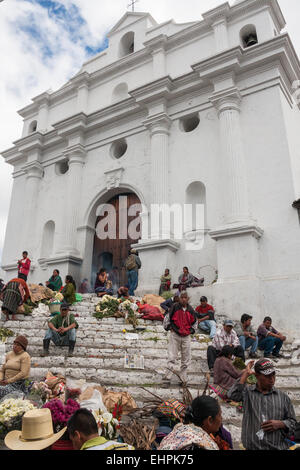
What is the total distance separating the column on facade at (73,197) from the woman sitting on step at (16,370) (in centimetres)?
959

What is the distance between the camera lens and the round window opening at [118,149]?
1621 cm

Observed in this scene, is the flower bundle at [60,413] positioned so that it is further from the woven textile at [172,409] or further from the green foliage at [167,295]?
the green foliage at [167,295]

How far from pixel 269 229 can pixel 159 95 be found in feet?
24.0

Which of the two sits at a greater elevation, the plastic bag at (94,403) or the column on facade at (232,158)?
the column on facade at (232,158)

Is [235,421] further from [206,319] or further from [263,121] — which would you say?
[263,121]

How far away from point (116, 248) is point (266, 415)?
1263cm

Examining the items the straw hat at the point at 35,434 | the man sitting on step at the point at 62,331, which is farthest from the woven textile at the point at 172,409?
the man sitting on step at the point at 62,331

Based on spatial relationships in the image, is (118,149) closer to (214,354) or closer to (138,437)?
(214,354)

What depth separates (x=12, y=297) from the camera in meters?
9.65

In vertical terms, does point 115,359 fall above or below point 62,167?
below

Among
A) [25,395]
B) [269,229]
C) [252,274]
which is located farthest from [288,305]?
[25,395]

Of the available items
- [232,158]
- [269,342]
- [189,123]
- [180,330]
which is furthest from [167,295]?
[189,123]

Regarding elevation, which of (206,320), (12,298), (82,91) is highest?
(82,91)

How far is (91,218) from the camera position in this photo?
16.1m
